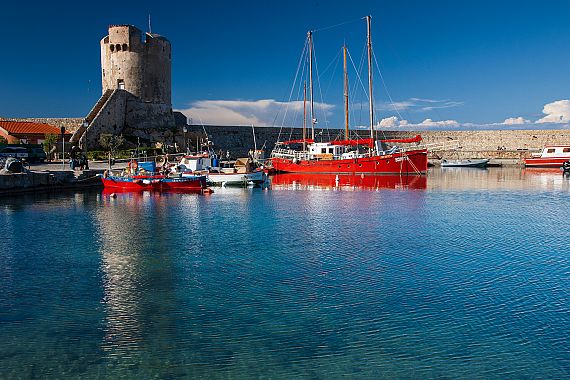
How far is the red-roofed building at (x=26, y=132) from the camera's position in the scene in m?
36.2

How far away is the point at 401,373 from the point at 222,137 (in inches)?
1785

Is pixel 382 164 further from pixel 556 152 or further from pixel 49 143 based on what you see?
pixel 49 143

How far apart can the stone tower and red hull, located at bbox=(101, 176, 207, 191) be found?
14.1 meters

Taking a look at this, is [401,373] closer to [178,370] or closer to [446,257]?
[178,370]

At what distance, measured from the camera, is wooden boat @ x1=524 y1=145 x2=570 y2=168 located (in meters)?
45.9

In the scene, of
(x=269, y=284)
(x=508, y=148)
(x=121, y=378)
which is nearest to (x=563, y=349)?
(x=269, y=284)

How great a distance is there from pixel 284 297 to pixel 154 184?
17.8m

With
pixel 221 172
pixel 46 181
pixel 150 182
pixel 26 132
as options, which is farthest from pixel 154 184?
Result: pixel 26 132

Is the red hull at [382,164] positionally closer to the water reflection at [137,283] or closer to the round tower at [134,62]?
the round tower at [134,62]

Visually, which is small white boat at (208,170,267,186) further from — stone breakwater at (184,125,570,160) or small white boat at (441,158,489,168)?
small white boat at (441,158,489,168)

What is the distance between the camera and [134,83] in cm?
4053

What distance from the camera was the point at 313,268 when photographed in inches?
361

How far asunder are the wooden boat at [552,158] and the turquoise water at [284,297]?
35.1 meters

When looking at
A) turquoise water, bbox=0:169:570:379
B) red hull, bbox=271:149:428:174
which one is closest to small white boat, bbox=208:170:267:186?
red hull, bbox=271:149:428:174
